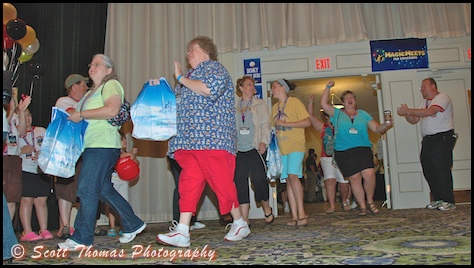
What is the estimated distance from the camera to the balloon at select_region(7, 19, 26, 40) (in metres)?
3.95

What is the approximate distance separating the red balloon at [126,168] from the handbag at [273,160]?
1321mm

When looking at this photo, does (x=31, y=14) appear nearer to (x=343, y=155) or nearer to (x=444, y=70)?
(x=343, y=155)

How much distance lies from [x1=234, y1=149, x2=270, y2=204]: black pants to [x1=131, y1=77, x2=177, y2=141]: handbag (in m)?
1.32

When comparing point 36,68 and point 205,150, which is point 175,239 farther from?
point 36,68

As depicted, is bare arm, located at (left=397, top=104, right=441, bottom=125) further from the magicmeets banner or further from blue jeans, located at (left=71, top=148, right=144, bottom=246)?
blue jeans, located at (left=71, top=148, right=144, bottom=246)

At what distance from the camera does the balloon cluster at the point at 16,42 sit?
397 centimetres

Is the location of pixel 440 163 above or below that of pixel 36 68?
below

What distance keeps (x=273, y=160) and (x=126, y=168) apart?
1.43 metres

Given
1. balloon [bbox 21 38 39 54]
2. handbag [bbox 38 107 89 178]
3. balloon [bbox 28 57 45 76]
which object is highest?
balloon [bbox 21 38 39 54]

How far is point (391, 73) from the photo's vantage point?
6113 mm

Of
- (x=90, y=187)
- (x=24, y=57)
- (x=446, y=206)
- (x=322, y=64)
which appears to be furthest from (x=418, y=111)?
(x=24, y=57)

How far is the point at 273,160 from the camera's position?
13.5 ft

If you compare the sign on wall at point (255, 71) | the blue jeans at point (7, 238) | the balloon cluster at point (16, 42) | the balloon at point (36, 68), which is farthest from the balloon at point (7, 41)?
the sign on wall at point (255, 71)

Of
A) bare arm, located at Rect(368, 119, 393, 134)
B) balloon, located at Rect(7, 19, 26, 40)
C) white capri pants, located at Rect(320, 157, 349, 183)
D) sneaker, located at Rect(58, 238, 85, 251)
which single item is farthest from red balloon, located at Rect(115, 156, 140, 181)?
white capri pants, located at Rect(320, 157, 349, 183)
